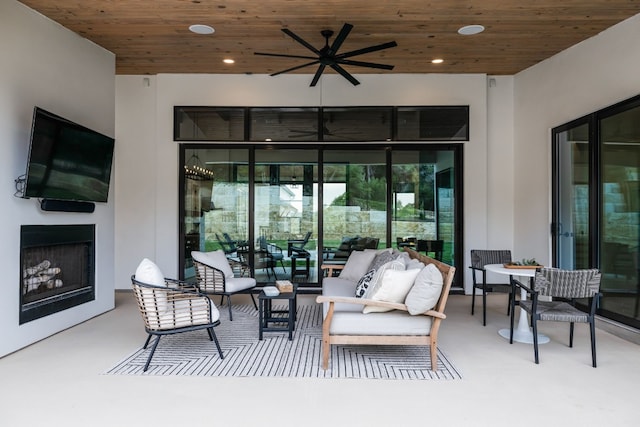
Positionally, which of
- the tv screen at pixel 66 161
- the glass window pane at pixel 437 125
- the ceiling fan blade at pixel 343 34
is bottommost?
the tv screen at pixel 66 161

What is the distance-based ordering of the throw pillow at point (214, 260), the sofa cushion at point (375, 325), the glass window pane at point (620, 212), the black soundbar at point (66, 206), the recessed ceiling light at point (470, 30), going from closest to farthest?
the sofa cushion at point (375, 325), the black soundbar at point (66, 206), the glass window pane at point (620, 212), the recessed ceiling light at point (470, 30), the throw pillow at point (214, 260)

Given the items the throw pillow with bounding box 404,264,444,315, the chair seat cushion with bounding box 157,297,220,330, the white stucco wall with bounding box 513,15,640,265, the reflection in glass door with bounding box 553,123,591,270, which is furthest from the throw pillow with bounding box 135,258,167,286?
the white stucco wall with bounding box 513,15,640,265

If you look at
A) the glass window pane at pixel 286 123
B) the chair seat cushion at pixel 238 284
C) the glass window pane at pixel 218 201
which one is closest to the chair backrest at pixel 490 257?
the chair seat cushion at pixel 238 284

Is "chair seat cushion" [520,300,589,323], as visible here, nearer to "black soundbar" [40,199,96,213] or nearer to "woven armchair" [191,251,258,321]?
"woven armchair" [191,251,258,321]

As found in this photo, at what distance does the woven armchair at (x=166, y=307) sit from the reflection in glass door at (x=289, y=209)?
10.0 feet

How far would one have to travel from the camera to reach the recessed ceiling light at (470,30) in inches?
179

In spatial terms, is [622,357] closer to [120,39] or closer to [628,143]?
[628,143]

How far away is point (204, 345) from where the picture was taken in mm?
3789

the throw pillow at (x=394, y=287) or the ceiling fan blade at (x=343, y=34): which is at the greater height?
the ceiling fan blade at (x=343, y=34)

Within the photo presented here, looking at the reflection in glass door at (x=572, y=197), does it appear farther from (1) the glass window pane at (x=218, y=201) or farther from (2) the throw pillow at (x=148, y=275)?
(2) the throw pillow at (x=148, y=275)

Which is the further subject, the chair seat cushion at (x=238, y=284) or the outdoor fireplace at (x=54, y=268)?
the chair seat cushion at (x=238, y=284)

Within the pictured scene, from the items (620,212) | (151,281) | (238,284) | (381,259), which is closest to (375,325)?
(381,259)

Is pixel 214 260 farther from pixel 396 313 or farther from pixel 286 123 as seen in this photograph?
pixel 396 313

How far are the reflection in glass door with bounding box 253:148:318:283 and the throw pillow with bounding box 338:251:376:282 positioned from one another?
1432 mm
